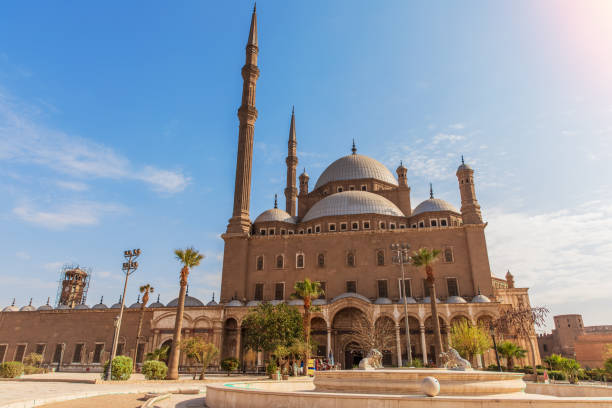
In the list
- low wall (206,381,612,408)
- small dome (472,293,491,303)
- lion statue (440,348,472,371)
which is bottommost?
low wall (206,381,612,408)

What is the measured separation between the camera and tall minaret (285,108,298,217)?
4744 centimetres

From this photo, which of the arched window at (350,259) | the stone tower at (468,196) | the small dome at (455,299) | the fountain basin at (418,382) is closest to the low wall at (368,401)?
the fountain basin at (418,382)

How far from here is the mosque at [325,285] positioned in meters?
31.3

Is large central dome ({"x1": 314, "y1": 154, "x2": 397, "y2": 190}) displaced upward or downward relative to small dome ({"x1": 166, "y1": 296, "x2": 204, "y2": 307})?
upward

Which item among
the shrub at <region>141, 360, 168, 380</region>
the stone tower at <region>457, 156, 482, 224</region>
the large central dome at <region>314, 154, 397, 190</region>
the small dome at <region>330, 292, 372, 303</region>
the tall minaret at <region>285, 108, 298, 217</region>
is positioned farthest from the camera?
the tall minaret at <region>285, 108, 298, 217</region>

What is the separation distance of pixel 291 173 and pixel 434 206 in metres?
18.1

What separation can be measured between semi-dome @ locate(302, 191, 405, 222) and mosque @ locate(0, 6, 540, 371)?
5.2 inches

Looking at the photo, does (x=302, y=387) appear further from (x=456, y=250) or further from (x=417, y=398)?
(x=456, y=250)

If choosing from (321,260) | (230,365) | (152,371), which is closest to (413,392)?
(152,371)

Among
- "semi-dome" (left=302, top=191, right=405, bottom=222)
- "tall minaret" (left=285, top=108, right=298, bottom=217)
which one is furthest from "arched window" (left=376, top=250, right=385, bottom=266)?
"tall minaret" (left=285, top=108, right=298, bottom=217)

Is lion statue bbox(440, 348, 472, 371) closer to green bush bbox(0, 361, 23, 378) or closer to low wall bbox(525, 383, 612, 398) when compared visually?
low wall bbox(525, 383, 612, 398)

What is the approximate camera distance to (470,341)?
26.2 m

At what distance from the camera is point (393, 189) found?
4422 cm

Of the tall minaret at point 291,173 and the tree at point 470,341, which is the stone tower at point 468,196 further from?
the tall minaret at point 291,173
